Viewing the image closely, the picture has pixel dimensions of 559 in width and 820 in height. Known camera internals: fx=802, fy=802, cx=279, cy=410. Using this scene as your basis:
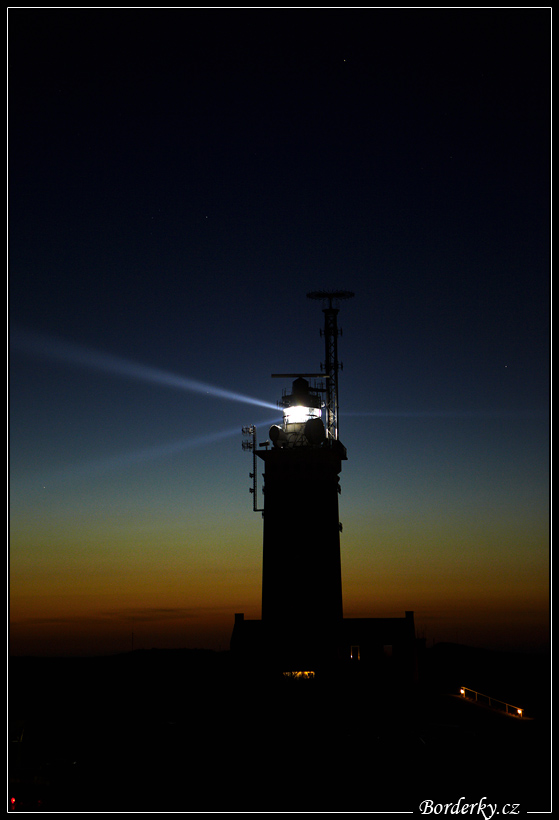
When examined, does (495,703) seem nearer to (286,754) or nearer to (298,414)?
(286,754)

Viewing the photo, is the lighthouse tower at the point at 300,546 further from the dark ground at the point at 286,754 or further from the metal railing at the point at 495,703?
the metal railing at the point at 495,703

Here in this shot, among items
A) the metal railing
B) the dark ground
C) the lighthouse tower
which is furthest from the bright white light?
the metal railing

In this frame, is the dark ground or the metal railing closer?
the dark ground

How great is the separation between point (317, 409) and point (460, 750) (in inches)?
735

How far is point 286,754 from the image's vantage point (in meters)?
31.5

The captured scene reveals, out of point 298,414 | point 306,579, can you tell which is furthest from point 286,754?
point 298,414

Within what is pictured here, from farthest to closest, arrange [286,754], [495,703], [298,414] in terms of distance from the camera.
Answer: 1. [298,414]
2. [495,703]
3. [286,754]

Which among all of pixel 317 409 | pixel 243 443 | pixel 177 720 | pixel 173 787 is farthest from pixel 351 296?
pixel 173 787

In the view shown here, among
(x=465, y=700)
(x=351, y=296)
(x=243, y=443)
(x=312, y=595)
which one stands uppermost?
(x=351, y=296)

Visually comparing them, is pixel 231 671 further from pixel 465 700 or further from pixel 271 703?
pixel 465 700

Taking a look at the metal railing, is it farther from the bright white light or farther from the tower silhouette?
the bright white light

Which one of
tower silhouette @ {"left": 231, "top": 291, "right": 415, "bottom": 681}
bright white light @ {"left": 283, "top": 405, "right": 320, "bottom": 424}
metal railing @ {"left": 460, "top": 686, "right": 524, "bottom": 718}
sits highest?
bright white light @ {"left": 283, "top": 405, "right": 320, "bottom": 424}

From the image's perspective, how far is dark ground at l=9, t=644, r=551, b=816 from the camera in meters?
27.4

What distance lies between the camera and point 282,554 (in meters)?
40.7
